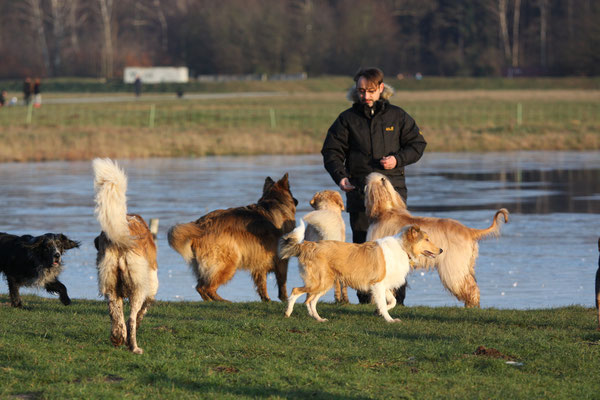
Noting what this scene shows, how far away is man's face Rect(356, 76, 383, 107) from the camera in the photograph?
28.3 feet

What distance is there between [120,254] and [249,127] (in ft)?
103

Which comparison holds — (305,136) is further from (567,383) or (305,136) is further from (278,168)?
(567,383)

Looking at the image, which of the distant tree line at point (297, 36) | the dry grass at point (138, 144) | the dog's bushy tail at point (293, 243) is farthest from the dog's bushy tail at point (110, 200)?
the distant tree line at point (297, 36)

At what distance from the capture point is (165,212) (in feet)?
57.3

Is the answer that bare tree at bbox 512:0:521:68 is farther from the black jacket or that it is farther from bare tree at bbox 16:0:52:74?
the black jacket

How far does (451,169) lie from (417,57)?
78.9 m

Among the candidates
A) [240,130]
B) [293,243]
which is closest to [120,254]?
[293,243]

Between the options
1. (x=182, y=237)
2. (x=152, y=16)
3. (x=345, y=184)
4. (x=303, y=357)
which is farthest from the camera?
(x=152, y=16)

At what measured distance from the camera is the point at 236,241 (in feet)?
31.5

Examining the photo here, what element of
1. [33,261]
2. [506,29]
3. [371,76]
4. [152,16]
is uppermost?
[152,16]

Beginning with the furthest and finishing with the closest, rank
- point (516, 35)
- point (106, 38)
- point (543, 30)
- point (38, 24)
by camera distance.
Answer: point (516, 35) → point (543, 30) → point (38, 24) → point (106, 38)

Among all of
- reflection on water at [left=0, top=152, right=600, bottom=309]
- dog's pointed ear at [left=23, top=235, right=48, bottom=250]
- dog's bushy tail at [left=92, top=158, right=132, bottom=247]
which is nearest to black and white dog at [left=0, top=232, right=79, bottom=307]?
dog's pointed ear at [left=23, top=235, right=48, bottom=250]

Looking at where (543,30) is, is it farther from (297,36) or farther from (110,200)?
(110,200)

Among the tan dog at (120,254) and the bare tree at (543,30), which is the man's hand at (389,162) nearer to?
the tan dog at (120,254)
